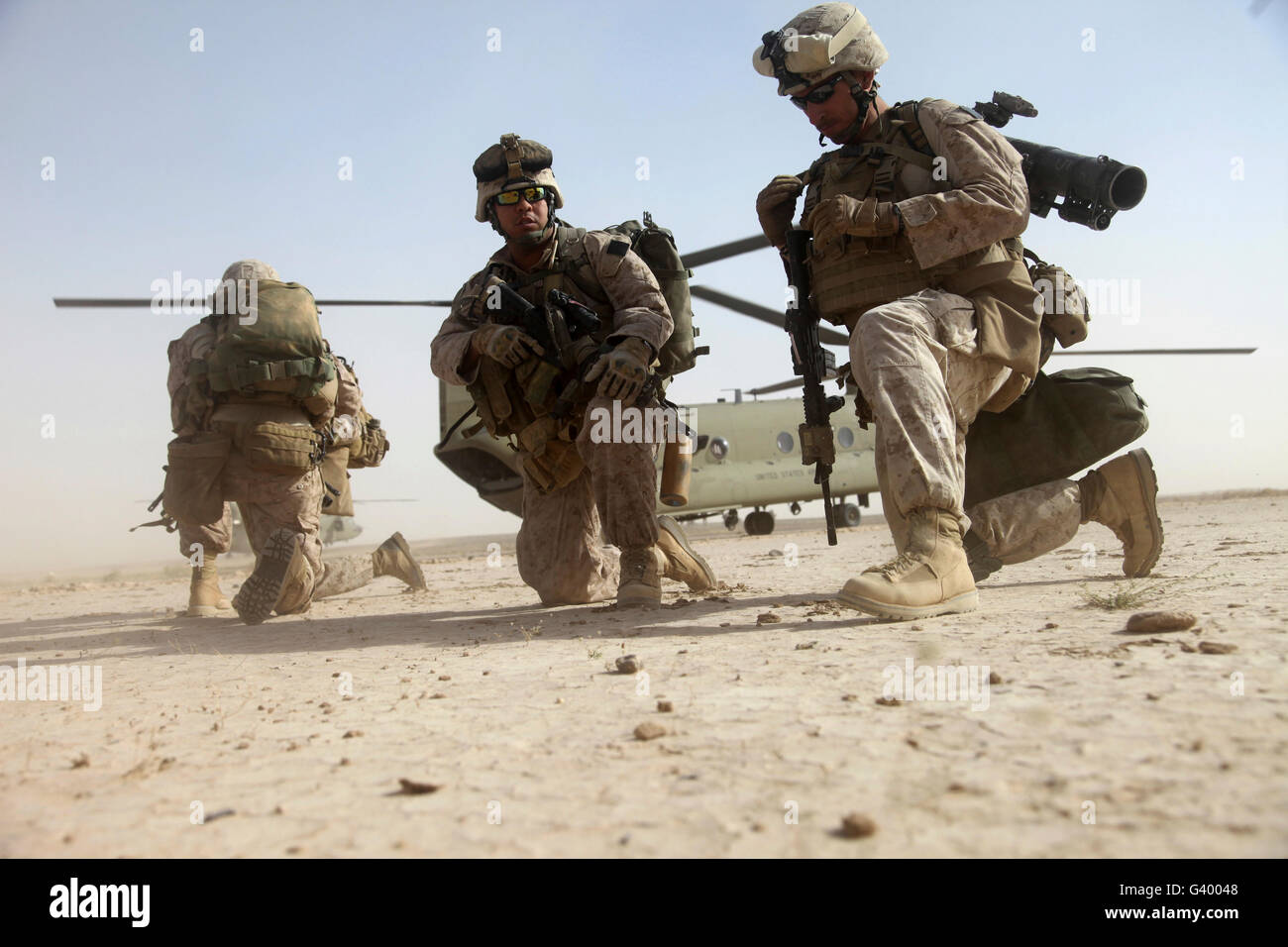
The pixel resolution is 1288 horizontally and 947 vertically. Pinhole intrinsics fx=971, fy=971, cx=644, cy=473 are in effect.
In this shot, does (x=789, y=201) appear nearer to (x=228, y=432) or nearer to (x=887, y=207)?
(x=887, y=207)

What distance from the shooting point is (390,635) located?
11.8 feet

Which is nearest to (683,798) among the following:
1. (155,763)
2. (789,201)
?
(155,763)

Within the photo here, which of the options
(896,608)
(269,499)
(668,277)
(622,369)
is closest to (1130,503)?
(896,608)

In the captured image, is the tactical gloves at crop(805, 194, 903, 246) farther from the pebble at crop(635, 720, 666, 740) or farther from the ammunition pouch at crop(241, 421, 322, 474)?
the ammunition pouch at crop(241, 421, 322, 474)

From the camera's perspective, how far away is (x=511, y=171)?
4.29 metres

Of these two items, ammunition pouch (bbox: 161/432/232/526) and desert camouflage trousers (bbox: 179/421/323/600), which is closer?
ammunition pouch (bbox: 161/432/232/526)

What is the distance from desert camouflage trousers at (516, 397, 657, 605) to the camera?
4027mm

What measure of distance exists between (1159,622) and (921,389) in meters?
0.99

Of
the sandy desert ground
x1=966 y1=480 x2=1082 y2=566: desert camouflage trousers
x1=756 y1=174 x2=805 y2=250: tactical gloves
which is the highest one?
x1=756 y1=174 x2=805 y2=250: tactical gloves

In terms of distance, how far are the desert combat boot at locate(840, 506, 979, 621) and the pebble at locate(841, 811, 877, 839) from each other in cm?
158

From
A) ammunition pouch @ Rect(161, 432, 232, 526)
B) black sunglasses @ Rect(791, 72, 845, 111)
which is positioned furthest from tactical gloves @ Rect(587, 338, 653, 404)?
ammunition pouch @ Rect(161, 432, 232, 526)

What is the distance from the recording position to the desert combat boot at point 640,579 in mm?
3906

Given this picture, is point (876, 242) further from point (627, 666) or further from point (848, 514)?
point (848, 514)

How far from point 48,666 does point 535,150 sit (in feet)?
9.17
